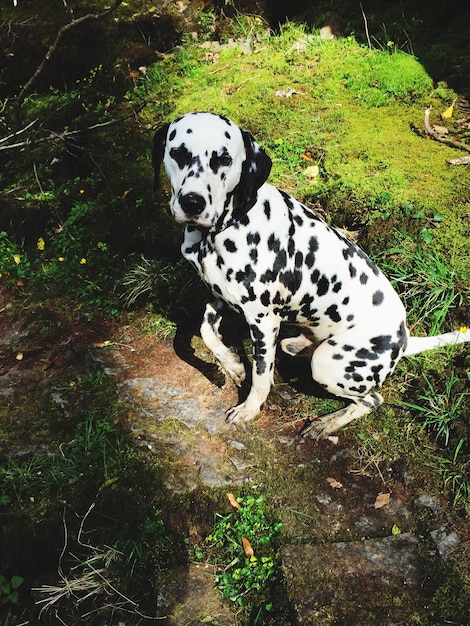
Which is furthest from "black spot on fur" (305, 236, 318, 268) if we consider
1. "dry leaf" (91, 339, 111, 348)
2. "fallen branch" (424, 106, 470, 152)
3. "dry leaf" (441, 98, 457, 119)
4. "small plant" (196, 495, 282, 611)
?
"dry leaf" (441, 98, 457, 119)

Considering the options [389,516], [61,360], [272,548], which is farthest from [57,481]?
[389,516]

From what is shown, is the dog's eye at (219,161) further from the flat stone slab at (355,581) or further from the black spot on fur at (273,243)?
the flat stone slab at (355,581)

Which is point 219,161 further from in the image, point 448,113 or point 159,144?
point 448,113

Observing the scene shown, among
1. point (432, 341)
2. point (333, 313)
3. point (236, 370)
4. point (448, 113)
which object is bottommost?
point (236, 370)

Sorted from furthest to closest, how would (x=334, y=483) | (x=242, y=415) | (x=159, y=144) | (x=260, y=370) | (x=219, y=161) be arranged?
1. (x=242, y=415)
2. (x=260, y=370)
3. (x=334, y=483)
4. (x=159, y=144)
5. (x=219, y=161)

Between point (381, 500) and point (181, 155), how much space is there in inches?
94.2

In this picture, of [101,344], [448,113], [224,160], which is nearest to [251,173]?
[224,160]

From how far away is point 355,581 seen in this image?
9.17 feet

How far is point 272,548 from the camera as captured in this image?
9.73 ft

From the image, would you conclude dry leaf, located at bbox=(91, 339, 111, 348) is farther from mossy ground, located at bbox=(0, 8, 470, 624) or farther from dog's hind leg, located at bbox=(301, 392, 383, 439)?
dog's hind leg, located at bbox=(301, 392, 383, 439)

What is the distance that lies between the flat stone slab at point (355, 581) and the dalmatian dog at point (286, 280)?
80cm

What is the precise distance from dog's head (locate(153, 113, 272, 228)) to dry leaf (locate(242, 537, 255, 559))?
182cm

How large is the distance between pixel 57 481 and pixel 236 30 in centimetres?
611

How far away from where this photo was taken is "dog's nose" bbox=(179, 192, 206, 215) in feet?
8.74
